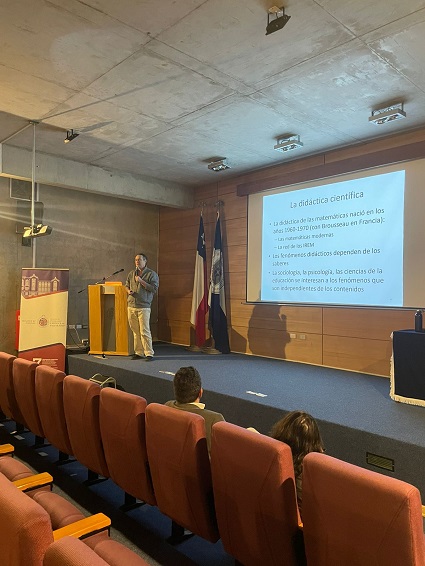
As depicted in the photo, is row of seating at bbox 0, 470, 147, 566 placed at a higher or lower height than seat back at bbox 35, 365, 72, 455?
higher

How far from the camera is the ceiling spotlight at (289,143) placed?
544cm

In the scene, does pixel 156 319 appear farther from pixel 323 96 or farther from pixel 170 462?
pixel 170 462

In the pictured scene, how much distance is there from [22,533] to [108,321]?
18.7 ft

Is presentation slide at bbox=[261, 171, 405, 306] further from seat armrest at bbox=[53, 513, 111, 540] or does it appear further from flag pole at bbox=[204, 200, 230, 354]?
seat armrest at bbox=[53, 513, 111, 540]

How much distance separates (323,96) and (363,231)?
1783 mm

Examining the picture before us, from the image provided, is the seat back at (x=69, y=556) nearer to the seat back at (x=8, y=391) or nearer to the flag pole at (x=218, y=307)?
the seat back at (x=8, y=391)

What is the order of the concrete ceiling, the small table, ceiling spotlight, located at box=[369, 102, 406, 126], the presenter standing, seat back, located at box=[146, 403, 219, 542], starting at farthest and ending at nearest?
the presenter standing
ceiling spotlight, located at box=[369, 102, 406, 126]
the small table
the concrete ceiling
seat back, located at box=[146, 403, 219, 542]

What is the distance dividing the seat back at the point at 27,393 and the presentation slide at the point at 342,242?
3.77m

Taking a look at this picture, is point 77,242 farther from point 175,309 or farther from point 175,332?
point 175,332

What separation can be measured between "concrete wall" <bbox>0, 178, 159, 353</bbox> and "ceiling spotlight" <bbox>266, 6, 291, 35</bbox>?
196 inches

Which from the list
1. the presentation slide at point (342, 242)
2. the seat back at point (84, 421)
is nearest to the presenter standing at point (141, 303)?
the presentation slide at point (342, 242)

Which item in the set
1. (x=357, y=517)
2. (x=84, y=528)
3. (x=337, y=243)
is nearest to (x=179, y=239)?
(x=337, y=243)

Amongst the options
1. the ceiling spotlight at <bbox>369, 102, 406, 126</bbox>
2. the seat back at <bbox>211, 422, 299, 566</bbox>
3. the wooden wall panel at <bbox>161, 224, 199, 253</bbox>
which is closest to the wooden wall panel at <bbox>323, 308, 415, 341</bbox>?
the ceiling spotlight at <bbox>369, 102, 406, 126</bbox>

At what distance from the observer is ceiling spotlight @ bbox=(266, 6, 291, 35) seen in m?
2.92
